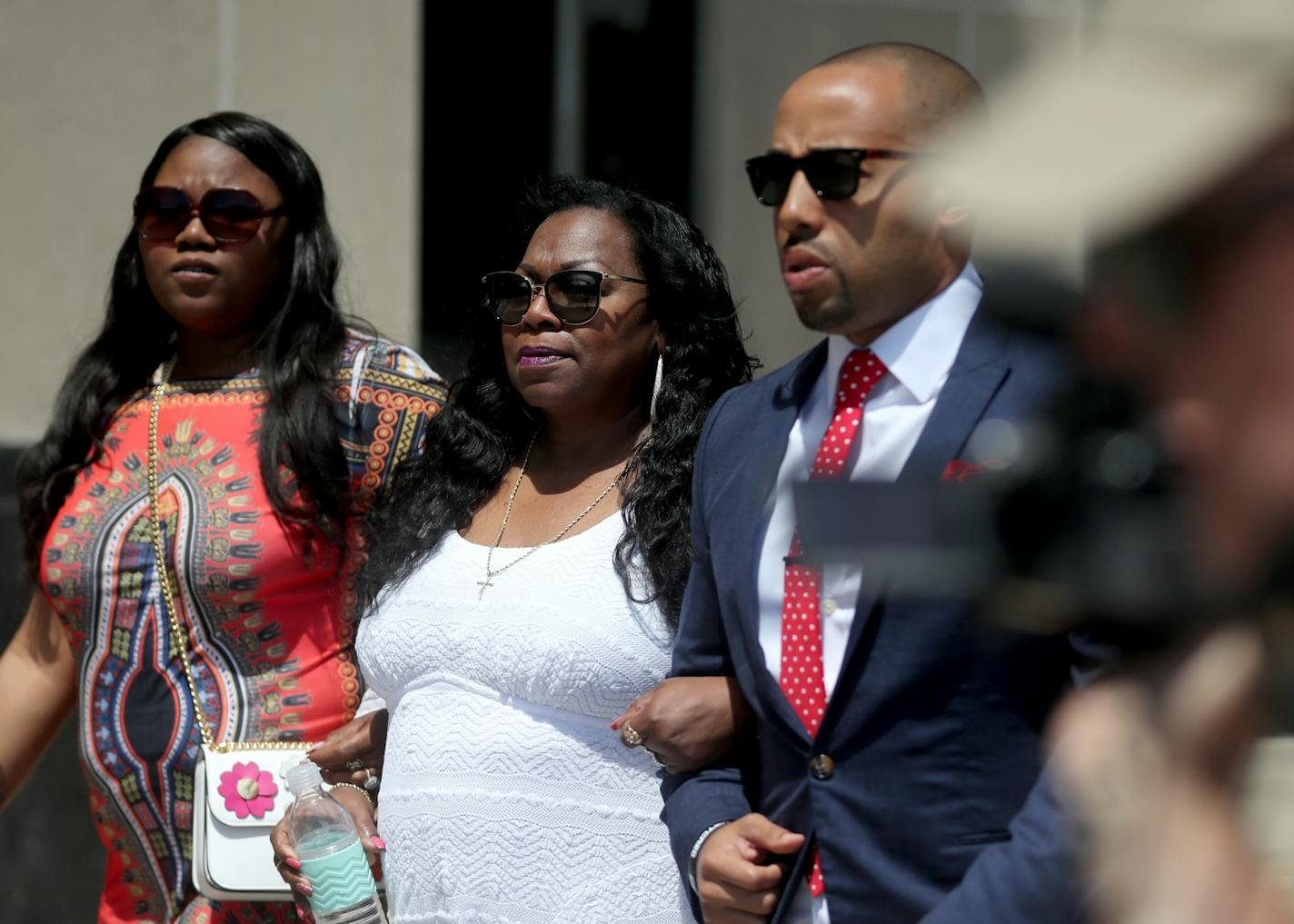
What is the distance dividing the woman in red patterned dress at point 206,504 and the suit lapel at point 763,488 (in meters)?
1.28

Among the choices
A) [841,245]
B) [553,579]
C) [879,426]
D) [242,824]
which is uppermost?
[841,245]

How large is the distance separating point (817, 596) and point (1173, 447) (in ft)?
5.19

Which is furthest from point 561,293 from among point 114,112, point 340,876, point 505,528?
point 114,112

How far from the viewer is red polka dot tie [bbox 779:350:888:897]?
7.11 ft

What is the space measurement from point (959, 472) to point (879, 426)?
1356 millimetres

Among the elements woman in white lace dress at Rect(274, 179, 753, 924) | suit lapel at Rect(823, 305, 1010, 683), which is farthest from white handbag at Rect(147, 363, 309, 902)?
suit lapel at Rect(823, 305, 1010, 683)

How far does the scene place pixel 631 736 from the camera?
103 inches

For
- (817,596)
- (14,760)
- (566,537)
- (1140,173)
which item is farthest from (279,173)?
(1140,173)

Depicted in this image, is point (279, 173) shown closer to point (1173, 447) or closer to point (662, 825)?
point (662, 825)

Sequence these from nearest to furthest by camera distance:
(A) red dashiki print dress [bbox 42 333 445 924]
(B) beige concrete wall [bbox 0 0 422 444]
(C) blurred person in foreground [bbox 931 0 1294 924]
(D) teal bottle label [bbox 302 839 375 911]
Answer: (C) blurred person in foreground [bbox 931 0 1294 924]
(D) teal bottle label [bbox 302 839 375 911]
(A) red dashiki print dress [bbox 42 333 445 924]
(B) beige concrete wall [bbox 0 0 422 444]

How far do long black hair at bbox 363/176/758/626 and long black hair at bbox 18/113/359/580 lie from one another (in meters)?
0.18

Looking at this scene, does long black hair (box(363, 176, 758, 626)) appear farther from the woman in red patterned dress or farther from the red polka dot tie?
the red polka dot tie

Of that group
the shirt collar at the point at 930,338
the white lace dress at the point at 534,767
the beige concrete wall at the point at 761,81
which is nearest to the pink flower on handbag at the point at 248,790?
the white lace dress at the point at 534,767

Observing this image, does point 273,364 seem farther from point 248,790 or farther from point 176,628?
point 248,790
